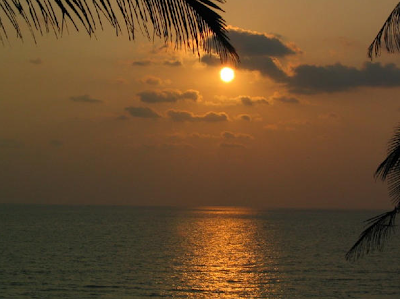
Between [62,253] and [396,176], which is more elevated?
[62,253]

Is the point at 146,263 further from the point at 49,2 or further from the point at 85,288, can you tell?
the point at 49,2

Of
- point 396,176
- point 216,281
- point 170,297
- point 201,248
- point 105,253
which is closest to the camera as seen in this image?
point 396,176

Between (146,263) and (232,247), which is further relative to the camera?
(232,247)

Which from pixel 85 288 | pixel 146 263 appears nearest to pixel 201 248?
pixel 146 263

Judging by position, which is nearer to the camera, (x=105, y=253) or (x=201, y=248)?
(x=105, y=253)

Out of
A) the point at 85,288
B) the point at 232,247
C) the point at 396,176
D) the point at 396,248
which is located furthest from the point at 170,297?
the point at 396,248

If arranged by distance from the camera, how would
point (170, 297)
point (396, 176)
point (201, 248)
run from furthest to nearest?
1. point (201, 248)
2. point (170, 297)
3. point (396, 176)

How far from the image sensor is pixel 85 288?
34094 millimetres

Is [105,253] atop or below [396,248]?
below

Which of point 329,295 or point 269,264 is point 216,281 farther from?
point 269,264

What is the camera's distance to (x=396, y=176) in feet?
25.0

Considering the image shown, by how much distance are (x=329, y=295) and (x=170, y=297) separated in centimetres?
921

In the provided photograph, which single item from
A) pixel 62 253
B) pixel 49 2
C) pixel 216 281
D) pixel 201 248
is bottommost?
pixel 49 2

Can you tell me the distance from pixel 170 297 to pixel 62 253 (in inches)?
1119
